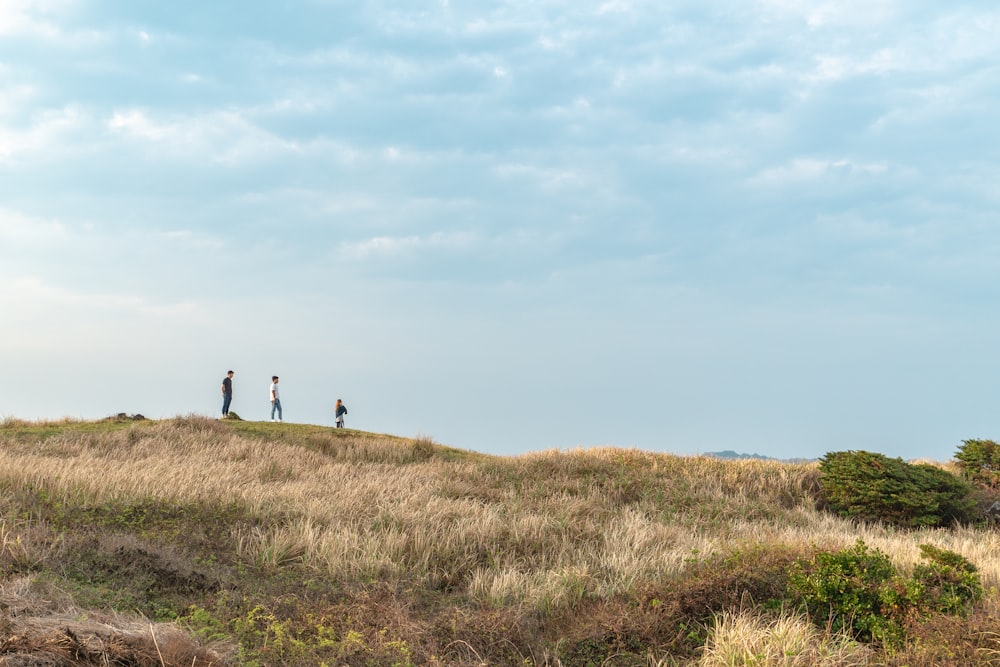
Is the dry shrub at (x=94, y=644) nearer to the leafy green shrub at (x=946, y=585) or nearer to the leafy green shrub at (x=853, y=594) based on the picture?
the leafy green shrub at (x=853, y=594)

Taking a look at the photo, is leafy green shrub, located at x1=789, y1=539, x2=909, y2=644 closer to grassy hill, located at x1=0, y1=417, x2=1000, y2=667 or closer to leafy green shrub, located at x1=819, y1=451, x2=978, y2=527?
grassy hill, located at x1=0, y1=417, x2=1000, y2=667

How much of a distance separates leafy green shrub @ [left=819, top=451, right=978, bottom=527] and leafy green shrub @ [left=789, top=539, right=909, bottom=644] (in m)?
9.61

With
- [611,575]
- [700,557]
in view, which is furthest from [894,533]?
[611,575]

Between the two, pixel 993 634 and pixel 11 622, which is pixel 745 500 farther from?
pixel 11 622

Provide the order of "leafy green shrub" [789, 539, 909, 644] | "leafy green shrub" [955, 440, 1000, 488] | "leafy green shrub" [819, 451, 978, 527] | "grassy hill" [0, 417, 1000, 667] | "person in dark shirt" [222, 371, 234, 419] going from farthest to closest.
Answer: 1. "person in dark shirt" [222, 371, 234, 419]
2. "leafy green shrub" [955, 440, 1000, 488]
3. "leafy green shrub" [819, 451, 978, 527]
4. "leafy green shrub" [789, 539, 909, 644]
5. "grassy hill" [0, 417, 1000, 667]

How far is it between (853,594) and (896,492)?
10541 millimetres

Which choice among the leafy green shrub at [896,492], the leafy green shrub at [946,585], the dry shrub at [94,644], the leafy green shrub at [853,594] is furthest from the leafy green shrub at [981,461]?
the dry shrub at [94,644]

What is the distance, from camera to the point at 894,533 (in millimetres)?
13859

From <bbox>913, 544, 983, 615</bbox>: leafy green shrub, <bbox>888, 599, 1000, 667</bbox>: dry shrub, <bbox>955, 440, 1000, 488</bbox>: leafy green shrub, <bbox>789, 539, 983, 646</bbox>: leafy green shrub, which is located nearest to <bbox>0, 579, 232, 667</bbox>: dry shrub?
<bbox>888, 599, 1000, 667</bbox>: dry shrub

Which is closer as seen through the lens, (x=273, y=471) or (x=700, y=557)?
(x=700, y=557)

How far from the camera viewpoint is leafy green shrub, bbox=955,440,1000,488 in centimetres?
Result: 1902

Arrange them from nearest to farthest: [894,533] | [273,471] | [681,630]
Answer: [681,630] → [894,533] → [273,471]

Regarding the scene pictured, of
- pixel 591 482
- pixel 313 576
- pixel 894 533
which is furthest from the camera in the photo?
pixel 591 482

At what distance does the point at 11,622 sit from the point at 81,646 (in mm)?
655
